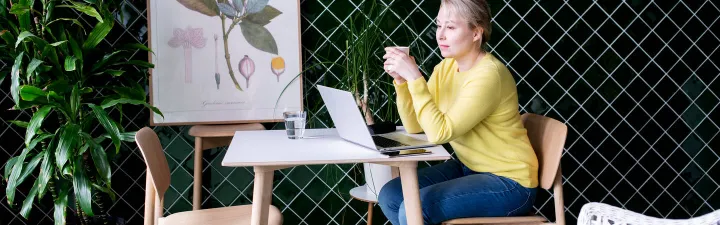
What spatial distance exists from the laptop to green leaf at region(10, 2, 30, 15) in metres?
1.20

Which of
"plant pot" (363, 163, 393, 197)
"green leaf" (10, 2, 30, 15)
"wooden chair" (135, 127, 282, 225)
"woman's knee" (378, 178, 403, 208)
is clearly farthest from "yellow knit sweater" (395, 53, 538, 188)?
"green leaf" (10, 2, 30, 15)

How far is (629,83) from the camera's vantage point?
3.77 metres

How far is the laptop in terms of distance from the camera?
239 cm

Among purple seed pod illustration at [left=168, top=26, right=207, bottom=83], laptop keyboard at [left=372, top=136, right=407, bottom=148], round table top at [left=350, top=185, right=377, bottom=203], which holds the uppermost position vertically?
purple seed pod illustration at [left=168, top=26, right=207, bottom=83]

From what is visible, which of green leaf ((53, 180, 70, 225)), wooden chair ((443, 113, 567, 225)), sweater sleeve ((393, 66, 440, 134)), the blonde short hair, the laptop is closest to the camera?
the laptop

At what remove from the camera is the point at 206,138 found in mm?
3498

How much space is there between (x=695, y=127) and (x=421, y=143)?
1936 mm

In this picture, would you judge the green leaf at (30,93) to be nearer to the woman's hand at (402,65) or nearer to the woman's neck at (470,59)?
the woman's hand at (402,65)

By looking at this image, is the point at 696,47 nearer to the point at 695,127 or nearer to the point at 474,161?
the point at 695,127

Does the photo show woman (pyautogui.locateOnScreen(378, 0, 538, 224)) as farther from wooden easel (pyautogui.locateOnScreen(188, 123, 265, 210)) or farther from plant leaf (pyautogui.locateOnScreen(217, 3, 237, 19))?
plant leaf (pyautogui.locateOnScreen(217, 3, 237, 19))

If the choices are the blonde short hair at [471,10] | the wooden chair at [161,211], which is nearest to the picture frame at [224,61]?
the wooden chair at [161,211]

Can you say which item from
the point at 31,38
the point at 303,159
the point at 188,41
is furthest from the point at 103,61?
the point at 303,159

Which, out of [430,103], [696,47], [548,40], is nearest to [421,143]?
[430,103]

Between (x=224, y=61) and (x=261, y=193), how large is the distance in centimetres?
133
